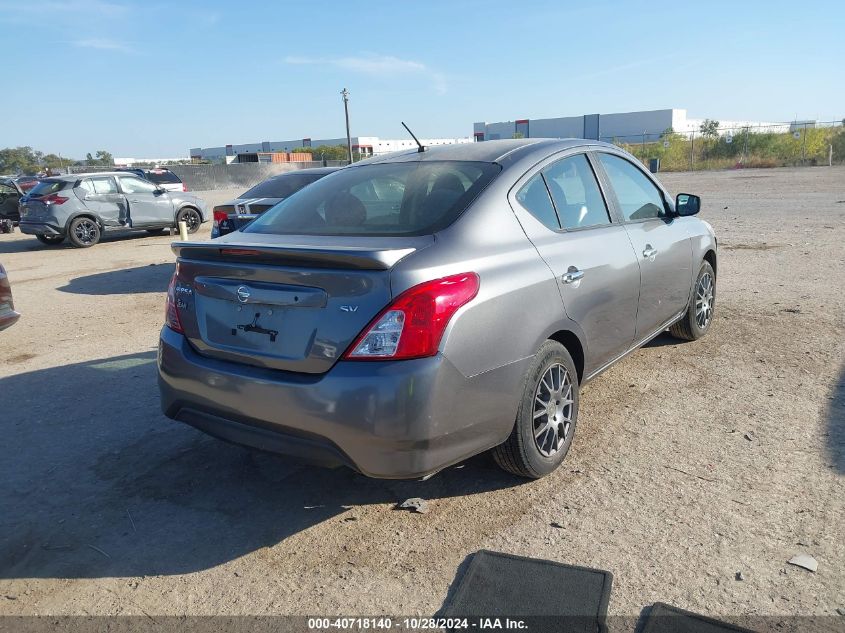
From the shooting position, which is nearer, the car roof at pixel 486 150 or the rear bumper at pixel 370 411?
the rear bumper at pixel 370 411

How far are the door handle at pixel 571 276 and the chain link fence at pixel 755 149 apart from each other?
4031cm

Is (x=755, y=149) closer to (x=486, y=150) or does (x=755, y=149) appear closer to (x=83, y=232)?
(x=83, y=232)

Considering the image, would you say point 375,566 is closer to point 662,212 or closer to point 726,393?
point 726,393

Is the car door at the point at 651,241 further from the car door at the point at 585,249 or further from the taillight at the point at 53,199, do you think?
the taillight at the point at 53,199

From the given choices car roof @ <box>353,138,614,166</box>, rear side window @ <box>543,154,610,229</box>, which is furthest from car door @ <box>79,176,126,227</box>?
rear side window @ <box>543,154,610,229</box>

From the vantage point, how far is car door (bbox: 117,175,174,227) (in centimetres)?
1606

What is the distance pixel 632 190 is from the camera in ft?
15.8

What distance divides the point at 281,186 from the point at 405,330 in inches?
291

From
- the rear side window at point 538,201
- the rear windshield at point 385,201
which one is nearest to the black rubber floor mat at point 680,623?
the rear windshield at point 385,201

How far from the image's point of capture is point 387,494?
11.6ft

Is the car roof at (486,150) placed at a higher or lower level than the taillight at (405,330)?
higher

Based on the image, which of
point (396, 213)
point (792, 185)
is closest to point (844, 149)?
point (792, 185)

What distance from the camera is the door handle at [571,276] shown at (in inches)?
142

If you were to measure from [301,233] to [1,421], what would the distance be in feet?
9.19
